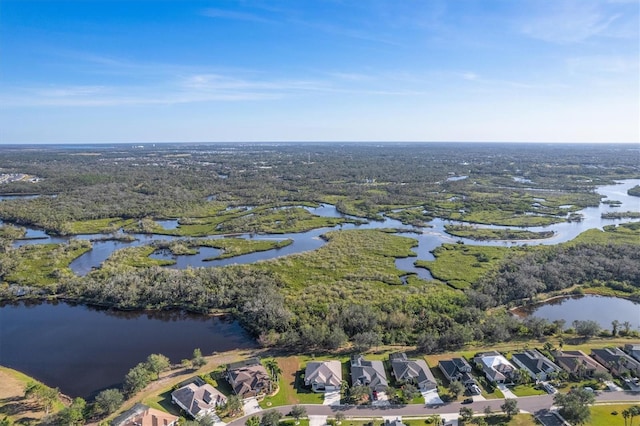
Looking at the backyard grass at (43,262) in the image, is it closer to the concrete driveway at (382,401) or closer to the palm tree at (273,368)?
the palm tree at (273,368)

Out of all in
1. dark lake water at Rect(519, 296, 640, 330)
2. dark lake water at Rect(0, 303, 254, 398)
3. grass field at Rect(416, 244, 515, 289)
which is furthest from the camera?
grass field at Rect(416, 244, 515, 289)

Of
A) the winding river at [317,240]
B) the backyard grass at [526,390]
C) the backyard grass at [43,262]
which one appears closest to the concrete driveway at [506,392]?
the backyard grass at [526,390]

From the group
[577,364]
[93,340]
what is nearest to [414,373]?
[577,364]

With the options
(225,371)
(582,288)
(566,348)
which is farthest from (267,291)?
(582,288)

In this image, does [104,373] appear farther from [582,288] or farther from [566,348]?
[582,288]

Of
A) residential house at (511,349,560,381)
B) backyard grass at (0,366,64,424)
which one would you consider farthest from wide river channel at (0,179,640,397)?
residential house at (511,349,560,381)

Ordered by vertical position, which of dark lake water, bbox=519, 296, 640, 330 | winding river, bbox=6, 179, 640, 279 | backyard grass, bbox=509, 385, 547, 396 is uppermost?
winding river, bbox=6, 179, 640, 279

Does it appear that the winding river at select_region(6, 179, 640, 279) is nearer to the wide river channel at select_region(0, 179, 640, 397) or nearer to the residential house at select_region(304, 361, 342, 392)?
the wide river channel at select_region(0, 179, 640, 397)
